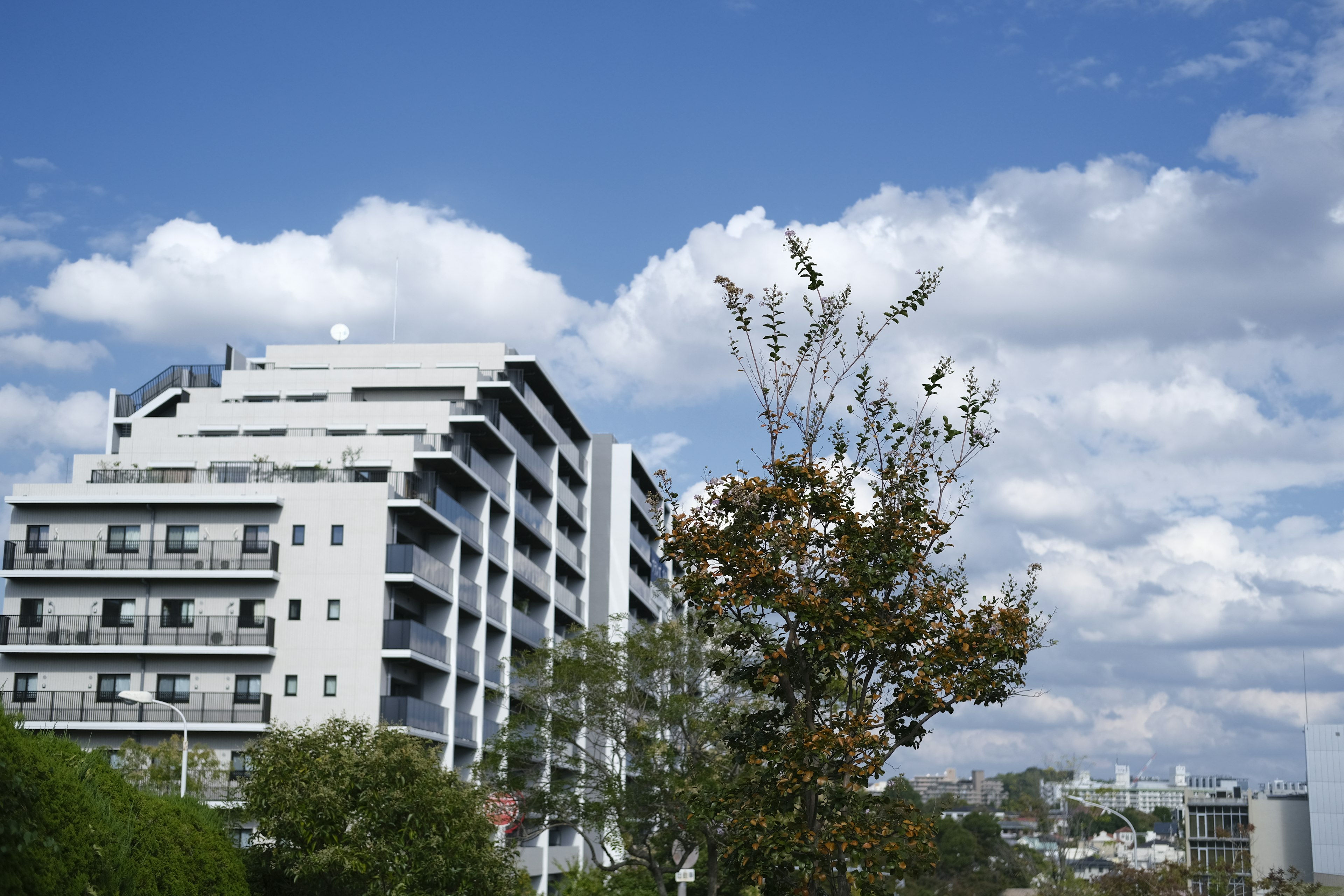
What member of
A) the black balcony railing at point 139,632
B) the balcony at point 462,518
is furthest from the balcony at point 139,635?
the balcony at point 462,518

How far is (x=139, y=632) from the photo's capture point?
58719 mm

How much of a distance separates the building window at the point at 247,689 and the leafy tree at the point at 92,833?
1234 inches

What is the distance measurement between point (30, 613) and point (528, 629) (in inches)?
980

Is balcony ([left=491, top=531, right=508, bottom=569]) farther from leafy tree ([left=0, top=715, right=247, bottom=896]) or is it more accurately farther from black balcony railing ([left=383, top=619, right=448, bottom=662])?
leafy tree ([left=0, top=715, right=247, bottom=896])

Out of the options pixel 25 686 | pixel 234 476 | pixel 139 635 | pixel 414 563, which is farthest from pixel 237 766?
pixel 234 476

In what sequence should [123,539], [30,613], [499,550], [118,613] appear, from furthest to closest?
[499,550] < [123,539] < [30,613] < [118,613]

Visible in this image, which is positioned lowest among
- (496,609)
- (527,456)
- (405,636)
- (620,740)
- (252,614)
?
(620,740)

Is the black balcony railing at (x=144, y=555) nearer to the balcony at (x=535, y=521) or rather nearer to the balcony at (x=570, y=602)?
the balcony at (x=535, y=521)

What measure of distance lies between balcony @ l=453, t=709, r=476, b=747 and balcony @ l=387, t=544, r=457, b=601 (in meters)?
6.20

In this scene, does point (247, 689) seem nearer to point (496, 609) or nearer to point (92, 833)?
point (496, 609)

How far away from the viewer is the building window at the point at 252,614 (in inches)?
2293

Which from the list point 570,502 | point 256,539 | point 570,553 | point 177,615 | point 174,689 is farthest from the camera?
point 570,502

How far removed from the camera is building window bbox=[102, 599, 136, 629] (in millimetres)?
59219

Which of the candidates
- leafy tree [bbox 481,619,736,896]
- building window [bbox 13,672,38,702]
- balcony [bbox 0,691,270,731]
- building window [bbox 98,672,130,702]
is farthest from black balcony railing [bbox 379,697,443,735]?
building window [bbox 13,672,38,702]
